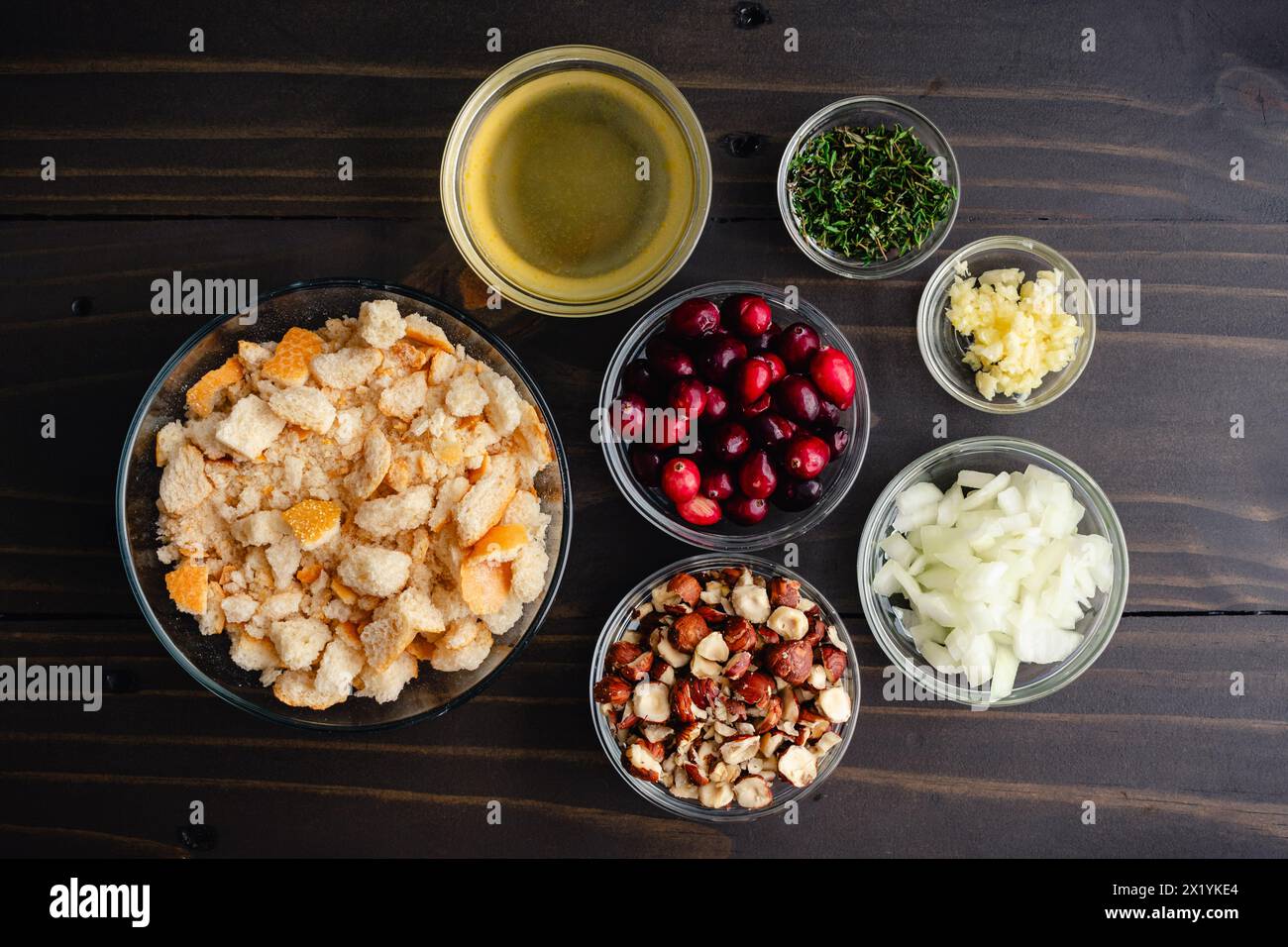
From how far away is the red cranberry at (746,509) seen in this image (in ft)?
5.51

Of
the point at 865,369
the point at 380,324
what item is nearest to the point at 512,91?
the point at 380,324

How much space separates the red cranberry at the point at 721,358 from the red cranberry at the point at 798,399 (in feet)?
0.31

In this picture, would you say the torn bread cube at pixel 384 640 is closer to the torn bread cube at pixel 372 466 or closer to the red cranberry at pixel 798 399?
the torn bread cube at pixel 372 466

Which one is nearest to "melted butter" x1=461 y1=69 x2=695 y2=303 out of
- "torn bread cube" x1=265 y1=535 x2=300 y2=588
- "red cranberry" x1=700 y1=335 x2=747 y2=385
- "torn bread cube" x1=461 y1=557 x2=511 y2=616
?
"red cranberry" x1=700 y1=335 x2=747 y2=385

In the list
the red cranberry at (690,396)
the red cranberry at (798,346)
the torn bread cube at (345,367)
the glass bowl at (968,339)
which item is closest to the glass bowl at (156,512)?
the torn bread cube at (345,367)

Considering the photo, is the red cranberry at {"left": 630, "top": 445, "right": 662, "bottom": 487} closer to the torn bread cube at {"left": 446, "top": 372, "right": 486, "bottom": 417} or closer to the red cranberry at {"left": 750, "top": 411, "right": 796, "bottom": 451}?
the red cranberry at {"left": 750, "top": 411, "right": 796, "bottom": 451}

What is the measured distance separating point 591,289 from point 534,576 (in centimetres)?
58

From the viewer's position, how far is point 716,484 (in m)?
1.67

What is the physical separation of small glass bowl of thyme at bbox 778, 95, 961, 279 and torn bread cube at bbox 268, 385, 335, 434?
969mm

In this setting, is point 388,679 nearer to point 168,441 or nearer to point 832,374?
point 168,441

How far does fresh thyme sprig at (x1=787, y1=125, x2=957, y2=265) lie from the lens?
1.76 metres

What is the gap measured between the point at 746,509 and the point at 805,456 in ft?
0.51

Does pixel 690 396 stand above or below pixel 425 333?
below

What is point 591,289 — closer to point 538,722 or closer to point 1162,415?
point 538,722
